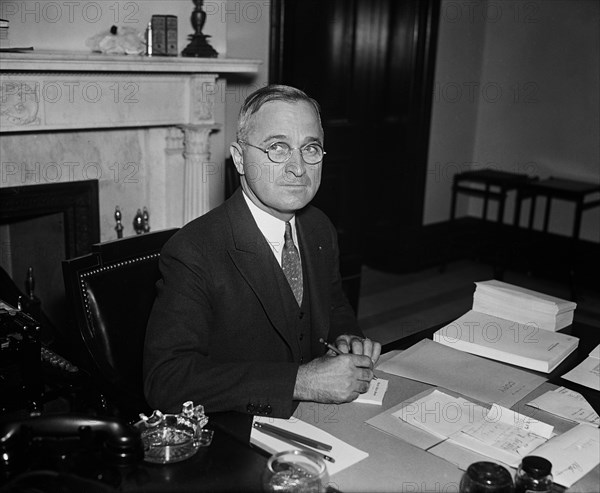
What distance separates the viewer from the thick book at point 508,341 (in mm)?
1782

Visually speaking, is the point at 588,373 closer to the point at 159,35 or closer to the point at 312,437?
the point at 312,437

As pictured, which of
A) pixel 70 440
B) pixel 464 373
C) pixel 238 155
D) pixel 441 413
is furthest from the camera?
pixel 238 155

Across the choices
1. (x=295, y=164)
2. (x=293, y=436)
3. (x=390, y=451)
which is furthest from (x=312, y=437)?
(x=295, y=164)

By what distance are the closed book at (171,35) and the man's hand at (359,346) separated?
7.32 ft

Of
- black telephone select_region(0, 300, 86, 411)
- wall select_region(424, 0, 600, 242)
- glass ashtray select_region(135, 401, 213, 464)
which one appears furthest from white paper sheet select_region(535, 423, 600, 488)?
wall select_region(424, 0, 600, 242)

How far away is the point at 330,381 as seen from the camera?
153 cm

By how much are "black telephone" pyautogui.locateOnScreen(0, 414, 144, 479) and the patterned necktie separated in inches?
27.9

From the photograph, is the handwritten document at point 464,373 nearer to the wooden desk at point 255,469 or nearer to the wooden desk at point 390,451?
the wooden desk at point 390,451

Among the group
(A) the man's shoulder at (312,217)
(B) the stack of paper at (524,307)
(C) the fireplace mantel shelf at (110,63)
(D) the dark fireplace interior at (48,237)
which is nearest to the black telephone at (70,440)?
(A) the man's shoulder at (312,217)

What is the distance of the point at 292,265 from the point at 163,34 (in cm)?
210

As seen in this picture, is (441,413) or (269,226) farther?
(269,226)

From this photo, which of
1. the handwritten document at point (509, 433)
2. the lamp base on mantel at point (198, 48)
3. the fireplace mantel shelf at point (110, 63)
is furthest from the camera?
the lamp base on mantel at point (198, 48)

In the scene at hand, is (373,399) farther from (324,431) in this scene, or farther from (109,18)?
(109,18)

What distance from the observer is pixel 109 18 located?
3.52m
